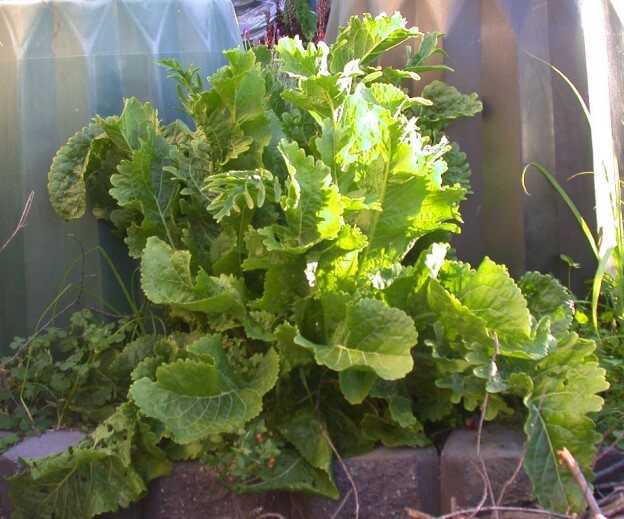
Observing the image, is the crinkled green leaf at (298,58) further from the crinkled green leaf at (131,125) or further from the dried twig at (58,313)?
the dried twig at (58,313)

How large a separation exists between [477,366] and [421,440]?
255mm

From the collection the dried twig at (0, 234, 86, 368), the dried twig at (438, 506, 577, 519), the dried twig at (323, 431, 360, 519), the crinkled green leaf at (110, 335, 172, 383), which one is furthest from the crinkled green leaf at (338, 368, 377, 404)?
the dried twig at (0, 234, 86, 368)

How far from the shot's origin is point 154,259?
6.88ft

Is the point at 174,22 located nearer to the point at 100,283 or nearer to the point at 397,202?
the point at 100,283

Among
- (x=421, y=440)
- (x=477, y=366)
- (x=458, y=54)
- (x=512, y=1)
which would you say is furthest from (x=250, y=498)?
(x=512, y=1)

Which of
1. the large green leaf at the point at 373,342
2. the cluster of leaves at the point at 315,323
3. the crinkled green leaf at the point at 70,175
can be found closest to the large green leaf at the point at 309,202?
the cluster of leaves at the point at 315,323

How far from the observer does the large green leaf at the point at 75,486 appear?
1989 mm

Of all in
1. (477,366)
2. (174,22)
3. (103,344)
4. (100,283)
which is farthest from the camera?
(174,22)

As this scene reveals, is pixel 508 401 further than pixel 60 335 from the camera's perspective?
No

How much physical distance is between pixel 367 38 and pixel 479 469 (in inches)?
46.9

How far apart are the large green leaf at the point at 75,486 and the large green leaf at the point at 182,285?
40 centimetres

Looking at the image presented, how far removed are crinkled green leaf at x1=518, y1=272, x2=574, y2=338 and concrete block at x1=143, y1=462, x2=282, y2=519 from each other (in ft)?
2.73

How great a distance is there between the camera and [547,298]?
2.21m

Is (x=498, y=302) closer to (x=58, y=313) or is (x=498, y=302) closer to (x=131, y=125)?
(x=131, y=125)
